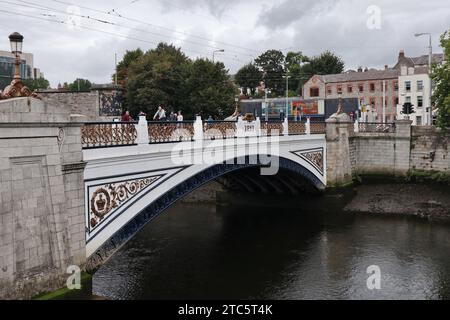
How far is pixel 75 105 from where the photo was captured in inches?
1304

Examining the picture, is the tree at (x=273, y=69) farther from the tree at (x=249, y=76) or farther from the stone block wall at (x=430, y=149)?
the stone block wall at (x=430, y=149)

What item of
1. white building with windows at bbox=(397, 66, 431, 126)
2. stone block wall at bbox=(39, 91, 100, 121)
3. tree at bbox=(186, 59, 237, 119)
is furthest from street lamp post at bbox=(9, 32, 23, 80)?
white building with windows at bbox=(397, 66, 431, 126)

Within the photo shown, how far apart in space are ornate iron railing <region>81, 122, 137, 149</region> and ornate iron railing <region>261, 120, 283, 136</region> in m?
8.73

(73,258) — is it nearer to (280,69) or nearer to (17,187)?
(17,187)

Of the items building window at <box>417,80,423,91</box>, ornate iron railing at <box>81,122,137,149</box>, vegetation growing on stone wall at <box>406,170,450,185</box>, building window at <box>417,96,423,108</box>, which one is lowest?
vegetation growing on stone wall at <box>406,170,450,185</box>

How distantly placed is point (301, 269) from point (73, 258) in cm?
875

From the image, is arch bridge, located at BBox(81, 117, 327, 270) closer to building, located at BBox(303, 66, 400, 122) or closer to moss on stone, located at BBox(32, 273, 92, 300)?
moss on stone, located at BBox(32, 273, 92, 300)

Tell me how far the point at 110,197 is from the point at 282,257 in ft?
28.1

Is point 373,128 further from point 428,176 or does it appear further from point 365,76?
point 365,76

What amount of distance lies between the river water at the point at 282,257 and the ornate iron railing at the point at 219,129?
4605 millimetres

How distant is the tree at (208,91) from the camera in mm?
41562

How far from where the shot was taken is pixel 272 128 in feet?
70.5

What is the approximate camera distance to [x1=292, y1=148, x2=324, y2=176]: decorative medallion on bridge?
24.7 metres
